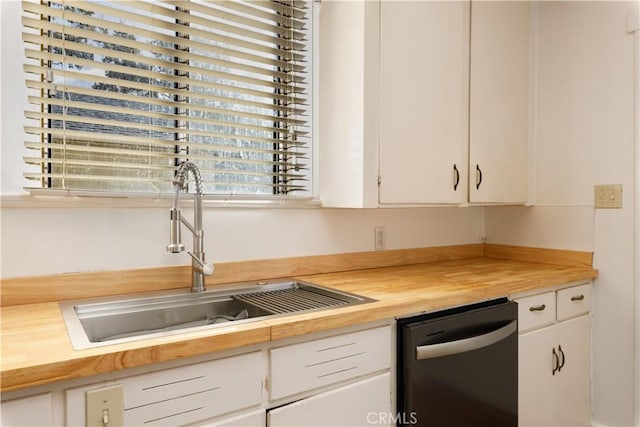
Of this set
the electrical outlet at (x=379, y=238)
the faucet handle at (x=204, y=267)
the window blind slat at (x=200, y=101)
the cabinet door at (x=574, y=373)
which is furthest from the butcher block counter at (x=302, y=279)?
the window blind slat at (x=200, y=101)

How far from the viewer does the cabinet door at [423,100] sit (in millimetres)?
1845

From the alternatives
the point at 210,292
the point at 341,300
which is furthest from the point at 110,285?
the point at 341,300

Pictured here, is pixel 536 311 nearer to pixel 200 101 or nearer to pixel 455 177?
pixel 455 177

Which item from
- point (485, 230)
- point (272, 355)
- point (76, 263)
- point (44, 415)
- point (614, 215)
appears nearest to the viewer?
point (44, 415)

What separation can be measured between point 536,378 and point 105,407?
1751mm

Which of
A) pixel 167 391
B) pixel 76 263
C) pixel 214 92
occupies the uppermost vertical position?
pixel 214 92

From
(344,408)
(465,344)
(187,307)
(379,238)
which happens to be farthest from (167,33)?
(465,344)

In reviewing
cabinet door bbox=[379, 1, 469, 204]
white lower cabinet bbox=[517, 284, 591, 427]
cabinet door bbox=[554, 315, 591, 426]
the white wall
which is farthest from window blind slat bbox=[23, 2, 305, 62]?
cabinet door bbox=[554, 315, 591, 426]

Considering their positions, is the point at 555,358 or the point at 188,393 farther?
the point at 555,358

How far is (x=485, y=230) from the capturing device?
8.90 feet

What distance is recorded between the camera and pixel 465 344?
5.16 ft

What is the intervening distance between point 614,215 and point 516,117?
673 millimetres

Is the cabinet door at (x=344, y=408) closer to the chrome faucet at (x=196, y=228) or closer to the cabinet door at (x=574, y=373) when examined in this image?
the chrome faucet at (x=196, y=228)

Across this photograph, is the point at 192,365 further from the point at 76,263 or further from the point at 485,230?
the point at 485,230
